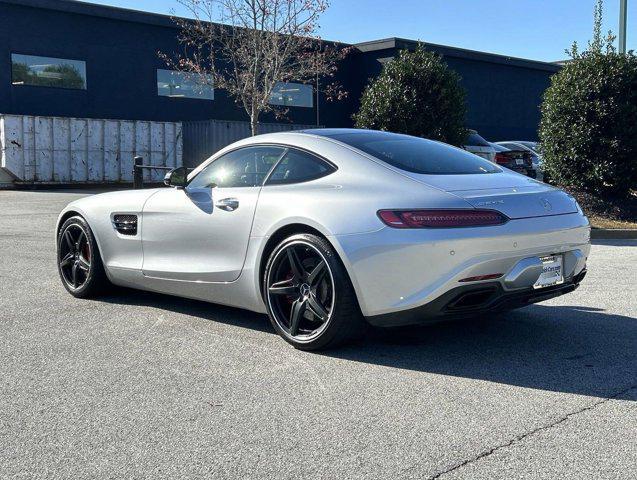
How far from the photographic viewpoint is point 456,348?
4930 millimetres

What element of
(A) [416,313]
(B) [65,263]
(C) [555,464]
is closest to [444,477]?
(C) [555,464]

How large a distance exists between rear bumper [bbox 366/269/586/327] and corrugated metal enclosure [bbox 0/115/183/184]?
23.3 metres

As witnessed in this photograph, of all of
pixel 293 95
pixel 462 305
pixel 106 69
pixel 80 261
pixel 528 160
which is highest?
pixel 106 69

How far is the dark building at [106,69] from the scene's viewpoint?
1062 inches

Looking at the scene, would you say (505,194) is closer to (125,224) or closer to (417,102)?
(125,224)

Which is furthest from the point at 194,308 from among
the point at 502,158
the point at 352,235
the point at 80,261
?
the point at 502,158

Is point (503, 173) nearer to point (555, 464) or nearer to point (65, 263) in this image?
point (555, 464)

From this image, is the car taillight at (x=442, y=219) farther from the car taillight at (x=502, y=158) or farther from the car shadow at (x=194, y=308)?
the car taillight at (x=502, y=158)

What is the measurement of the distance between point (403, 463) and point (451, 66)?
3558 centimetres

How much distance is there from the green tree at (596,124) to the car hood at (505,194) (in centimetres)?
909

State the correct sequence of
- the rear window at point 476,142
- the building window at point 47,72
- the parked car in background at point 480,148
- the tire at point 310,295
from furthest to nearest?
the building window at point 47,72, the rear window at point 476,142, the parked car in background at point 480,148, the tire at point 310,295

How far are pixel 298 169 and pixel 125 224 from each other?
1.81 m

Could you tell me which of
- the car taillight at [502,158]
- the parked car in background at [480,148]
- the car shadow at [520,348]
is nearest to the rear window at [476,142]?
the parked car in background at [480,148]

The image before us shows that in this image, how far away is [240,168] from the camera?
5.60m
